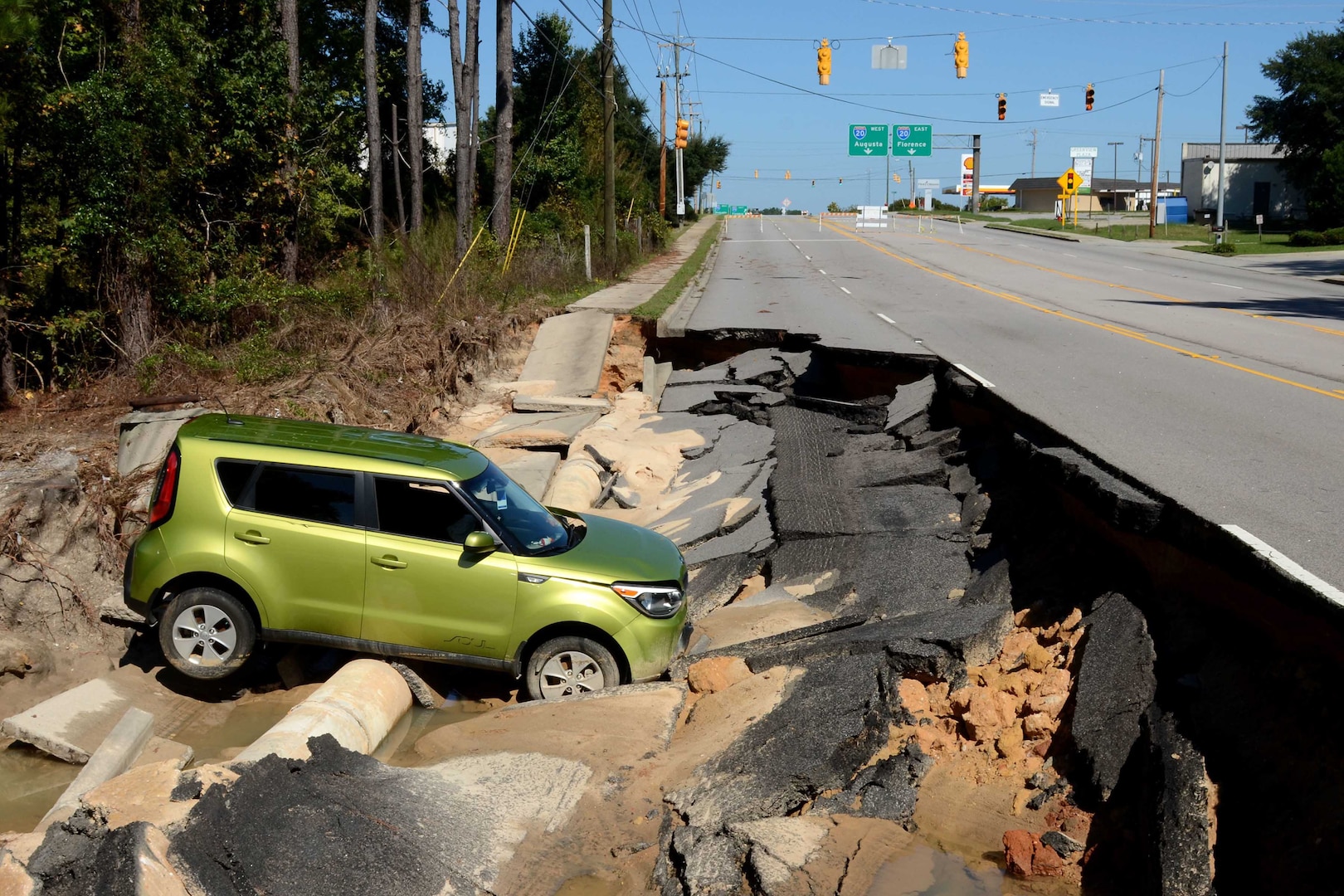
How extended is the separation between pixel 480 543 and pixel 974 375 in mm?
7774

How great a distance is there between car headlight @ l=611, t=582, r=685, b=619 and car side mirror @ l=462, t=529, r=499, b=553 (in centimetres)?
86

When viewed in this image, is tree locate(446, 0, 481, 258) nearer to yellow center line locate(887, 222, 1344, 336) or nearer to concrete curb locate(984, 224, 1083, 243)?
yellow center line locate(887, 222, 1344, 336)

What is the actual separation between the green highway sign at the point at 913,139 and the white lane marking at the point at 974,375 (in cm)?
6971

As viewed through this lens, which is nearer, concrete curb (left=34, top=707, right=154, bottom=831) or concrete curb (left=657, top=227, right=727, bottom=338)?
concrete curb (left=34, top=707, right=154, bottom=831)

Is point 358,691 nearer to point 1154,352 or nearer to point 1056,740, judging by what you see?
point 1056,740

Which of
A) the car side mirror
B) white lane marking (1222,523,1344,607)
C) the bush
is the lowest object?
the car side mirror

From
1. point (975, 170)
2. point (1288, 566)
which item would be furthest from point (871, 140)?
point (1288, 566)

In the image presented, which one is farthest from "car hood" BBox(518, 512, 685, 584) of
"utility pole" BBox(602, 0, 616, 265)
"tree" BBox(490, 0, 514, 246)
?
"utility pole" BBox(602, 0, 616, 265)

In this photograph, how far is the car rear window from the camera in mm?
7730

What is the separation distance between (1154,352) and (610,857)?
12.3 meters

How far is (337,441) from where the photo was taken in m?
8.13

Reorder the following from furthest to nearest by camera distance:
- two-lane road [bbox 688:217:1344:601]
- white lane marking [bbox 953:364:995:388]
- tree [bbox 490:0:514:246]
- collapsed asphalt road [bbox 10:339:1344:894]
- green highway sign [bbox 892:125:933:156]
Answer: green highway sign [bbox 892:125:933:156], tree [bbox 490:0:514:246], white lane marking [bbox 953:364:995:388], two-lane road [bbox 688:217:1344:601], collapsed asphalt road [bbox 10:339:1344:894]

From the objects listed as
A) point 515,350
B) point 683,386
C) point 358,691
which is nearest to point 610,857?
point 358,691

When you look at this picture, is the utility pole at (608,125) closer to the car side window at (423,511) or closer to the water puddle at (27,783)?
the car side window at (423,511)
